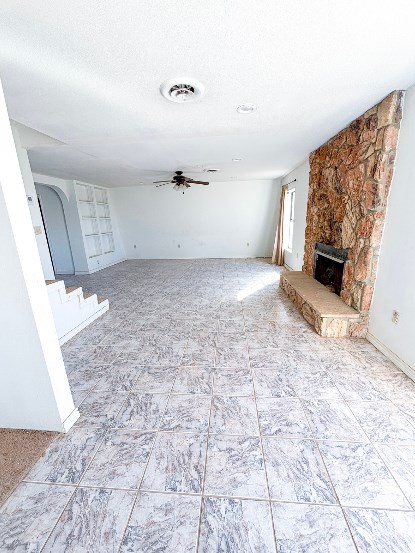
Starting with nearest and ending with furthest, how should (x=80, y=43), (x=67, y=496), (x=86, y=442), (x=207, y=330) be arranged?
(x=67, y=496)
(x=80, y=43)
(x=86, y=442)
(x=207, y=330)

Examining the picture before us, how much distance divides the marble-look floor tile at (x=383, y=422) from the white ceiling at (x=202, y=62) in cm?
230

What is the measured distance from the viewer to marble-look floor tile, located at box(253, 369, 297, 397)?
70.8 inches

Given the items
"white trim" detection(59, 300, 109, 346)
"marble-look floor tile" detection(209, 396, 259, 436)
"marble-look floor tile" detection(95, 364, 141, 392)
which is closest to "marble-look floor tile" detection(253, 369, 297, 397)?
"marble-look floor tile" detection(209, 396, 259, 436)

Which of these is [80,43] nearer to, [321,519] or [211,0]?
[211,0]

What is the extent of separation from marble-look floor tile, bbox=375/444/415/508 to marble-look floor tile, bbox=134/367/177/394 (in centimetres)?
144

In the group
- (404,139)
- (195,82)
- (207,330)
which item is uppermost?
(195,82)

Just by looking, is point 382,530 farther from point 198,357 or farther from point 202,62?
point 202,62

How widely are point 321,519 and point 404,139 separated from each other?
8.96 ft

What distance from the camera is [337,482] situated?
117cm

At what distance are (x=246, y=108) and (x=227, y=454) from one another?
2.72m

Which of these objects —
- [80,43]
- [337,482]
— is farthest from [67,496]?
[80,43]

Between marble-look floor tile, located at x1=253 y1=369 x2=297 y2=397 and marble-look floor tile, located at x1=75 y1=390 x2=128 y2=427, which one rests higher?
marble-look floor tile, located at x1=75 y1=390 x2=128 y2=427

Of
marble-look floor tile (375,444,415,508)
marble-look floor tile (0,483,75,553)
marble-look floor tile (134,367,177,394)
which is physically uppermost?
marble-look floor tile (0,483,75,553)

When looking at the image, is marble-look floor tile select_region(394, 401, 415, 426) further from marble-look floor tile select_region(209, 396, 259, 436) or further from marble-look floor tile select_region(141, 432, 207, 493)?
marble-look floor tile select_region(141, 432, 207, 493)
